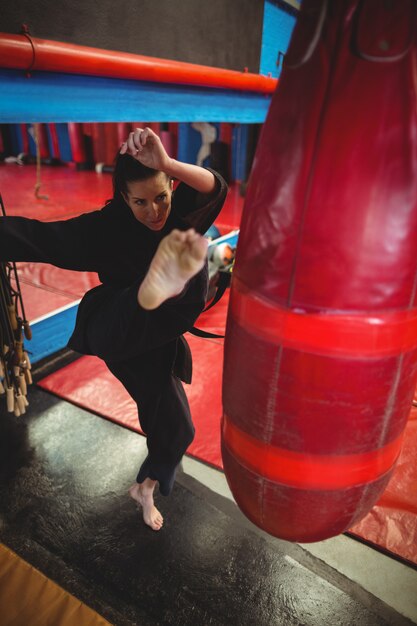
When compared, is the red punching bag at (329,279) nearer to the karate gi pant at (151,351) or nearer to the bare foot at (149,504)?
the karate gi pant at (151,351)

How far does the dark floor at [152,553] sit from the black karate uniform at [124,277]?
0.66 metres

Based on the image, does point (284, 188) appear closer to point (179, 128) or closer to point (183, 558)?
point (183, 558)

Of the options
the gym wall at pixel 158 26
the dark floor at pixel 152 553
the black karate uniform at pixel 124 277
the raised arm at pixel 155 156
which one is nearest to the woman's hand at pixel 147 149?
the raised arm at pixel 155 156

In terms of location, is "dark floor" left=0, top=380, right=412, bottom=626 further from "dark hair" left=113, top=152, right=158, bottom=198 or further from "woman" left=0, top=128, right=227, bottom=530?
"dark hair" left=113, top=152, right=158, bottom=198

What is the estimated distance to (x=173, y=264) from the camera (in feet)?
2.35

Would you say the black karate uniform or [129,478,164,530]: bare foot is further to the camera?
[129,478,164,530]: bare foot

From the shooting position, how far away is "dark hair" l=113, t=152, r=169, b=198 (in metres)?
1.09

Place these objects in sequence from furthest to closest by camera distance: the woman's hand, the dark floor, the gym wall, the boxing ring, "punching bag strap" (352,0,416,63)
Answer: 1. the gym wall
2. the boxing ring
3. the dark floor
4. the woman's hand
5. "punching bag strap" (352,0,416,63)

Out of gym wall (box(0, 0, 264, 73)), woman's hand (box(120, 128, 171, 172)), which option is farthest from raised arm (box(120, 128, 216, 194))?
gym wall (box(0, 0, 264, 73))

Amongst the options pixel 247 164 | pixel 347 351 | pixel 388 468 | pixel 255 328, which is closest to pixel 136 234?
pixel 255 328

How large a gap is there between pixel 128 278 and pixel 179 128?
783 cm

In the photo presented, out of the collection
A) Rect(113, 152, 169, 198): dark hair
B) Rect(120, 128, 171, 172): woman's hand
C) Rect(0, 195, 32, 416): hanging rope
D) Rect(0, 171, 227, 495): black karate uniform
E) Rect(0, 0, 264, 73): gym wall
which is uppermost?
Rect(0, 0, 264, 73): gym wall

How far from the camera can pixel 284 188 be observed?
699mm

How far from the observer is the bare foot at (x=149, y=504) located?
168 cm
